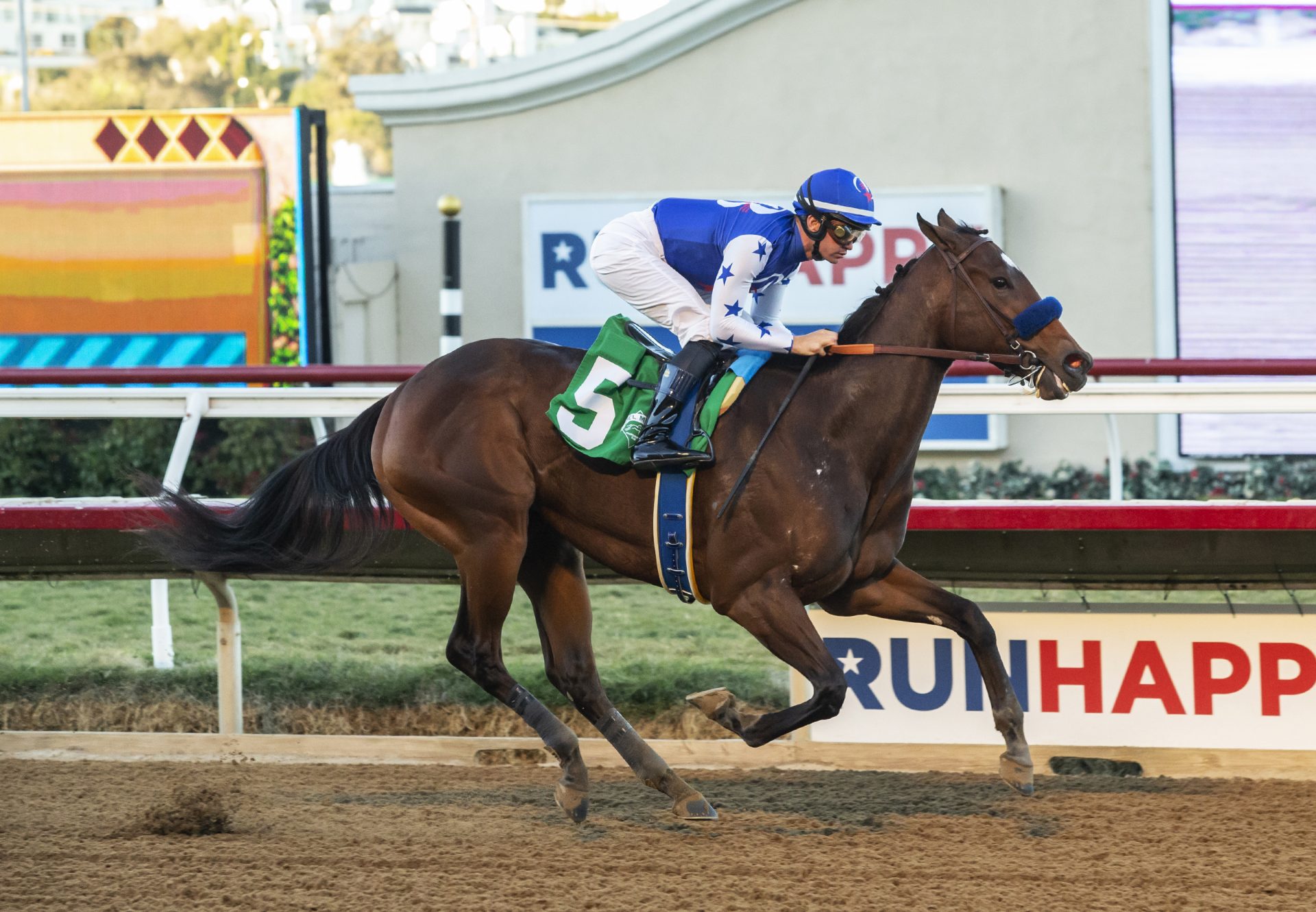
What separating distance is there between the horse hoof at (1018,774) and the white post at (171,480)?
8.25 ft

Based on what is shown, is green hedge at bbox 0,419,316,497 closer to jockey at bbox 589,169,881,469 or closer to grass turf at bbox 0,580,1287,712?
grass turf at bbox 0,580,1287,712

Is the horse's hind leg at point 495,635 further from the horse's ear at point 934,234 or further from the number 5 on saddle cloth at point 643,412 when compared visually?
the horse's ear at point 934,234

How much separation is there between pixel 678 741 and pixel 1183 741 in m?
1.51

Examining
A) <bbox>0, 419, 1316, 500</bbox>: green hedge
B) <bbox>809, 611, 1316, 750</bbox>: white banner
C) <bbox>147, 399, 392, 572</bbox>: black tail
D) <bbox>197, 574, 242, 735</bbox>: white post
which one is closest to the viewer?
<bbox>147, 399, 392, 572</bbox>: black tail

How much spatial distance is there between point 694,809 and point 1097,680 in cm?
137

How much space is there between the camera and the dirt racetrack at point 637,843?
3393 mm

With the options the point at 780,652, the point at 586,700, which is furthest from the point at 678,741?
the point at 780,652

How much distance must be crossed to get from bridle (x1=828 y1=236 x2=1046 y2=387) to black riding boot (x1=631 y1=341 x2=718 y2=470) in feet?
1.19

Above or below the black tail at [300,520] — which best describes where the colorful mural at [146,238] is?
above

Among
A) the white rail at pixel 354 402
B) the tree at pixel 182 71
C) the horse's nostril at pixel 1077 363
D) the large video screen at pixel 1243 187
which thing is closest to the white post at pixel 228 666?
the white rail at pixel 354 402

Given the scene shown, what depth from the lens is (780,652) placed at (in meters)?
3.88

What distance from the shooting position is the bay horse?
12.8 ft

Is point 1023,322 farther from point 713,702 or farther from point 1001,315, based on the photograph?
point 713,702

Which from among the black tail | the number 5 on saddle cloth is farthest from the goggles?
the black tail
